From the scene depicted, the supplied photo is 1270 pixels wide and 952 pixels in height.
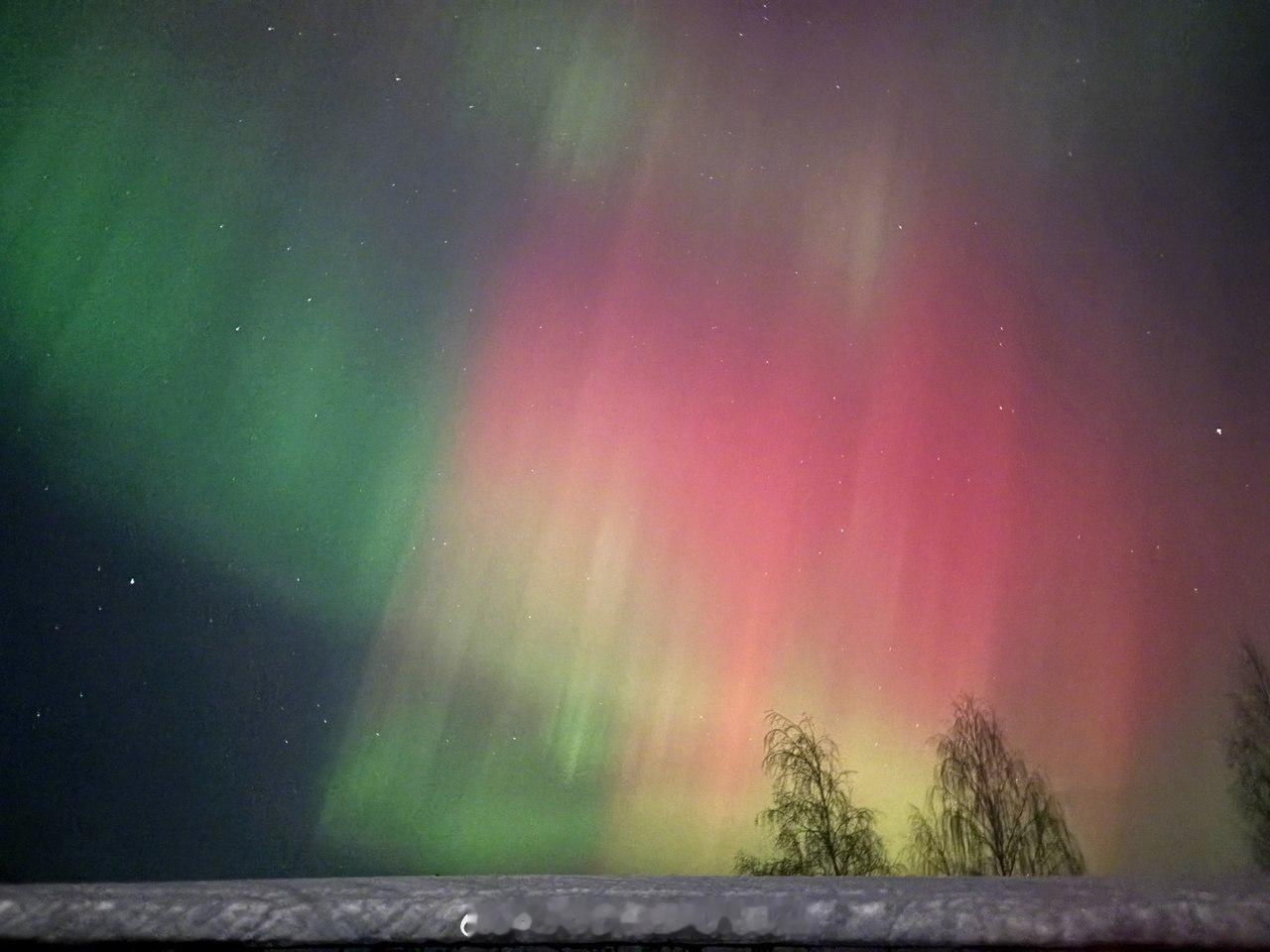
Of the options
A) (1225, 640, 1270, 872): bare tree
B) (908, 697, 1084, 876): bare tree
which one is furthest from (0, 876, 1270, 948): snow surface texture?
(1225, 640, 1270, 872): bare tree

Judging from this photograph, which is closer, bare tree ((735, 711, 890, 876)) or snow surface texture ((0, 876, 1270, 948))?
snow surface texture ((0, 876, 1270, 948))

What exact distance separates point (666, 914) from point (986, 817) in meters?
2.95

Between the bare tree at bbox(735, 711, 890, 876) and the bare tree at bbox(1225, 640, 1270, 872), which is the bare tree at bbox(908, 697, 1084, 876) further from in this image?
the bare tree at bbox(1225, 640, 1270, 872)

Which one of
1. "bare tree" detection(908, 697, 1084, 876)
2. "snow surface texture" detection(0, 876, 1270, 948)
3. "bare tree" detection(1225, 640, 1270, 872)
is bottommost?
"snow surface texture" detection(0, 876, 1270, 948)

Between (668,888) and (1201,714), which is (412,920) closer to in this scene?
(668,888)

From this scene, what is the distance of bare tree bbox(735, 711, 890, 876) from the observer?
156 inches

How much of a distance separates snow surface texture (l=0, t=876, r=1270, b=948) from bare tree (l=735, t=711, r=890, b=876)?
2.49 meters

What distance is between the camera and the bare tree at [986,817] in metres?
3.88

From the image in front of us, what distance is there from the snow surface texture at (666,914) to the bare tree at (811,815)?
8.17 feet

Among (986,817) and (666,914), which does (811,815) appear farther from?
(666,914)

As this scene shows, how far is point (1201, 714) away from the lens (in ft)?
13.9

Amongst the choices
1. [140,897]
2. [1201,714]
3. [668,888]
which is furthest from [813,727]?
[140,897]

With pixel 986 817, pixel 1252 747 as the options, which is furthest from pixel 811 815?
pixel 1252 747

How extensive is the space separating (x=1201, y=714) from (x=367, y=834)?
3952 millimetres
